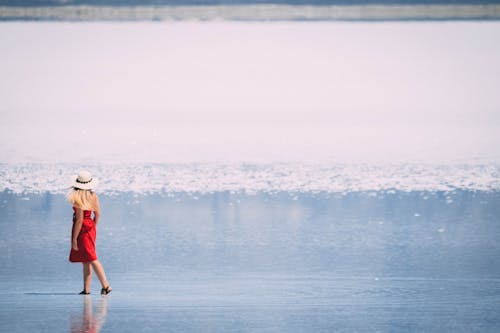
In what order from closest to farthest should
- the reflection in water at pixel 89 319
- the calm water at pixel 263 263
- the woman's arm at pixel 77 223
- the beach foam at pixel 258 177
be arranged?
1. the reflection in water at pixel 89 319
2. the calm water at pixel 263 263
3. the woman's arm at pixel 77 223
4. the beach foam at pixel 258 177

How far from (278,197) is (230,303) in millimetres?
6756

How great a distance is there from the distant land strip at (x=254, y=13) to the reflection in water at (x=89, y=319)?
622 cm

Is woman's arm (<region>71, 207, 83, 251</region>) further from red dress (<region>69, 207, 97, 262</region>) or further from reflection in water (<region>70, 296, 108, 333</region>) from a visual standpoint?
reflection in water (<region>70, 296, 108, 333</region>)

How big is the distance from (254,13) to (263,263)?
421 centimetres

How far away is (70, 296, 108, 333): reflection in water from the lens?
4207 mm

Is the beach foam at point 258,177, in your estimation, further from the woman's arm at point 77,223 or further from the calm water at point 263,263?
the woman's arm at point 77,223

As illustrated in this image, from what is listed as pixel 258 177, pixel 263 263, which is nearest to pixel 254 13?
pixel 258 177

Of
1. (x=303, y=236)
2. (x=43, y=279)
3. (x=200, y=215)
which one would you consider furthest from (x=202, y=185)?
(x=43, y=279)

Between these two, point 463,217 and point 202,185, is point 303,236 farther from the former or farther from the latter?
point 202,185

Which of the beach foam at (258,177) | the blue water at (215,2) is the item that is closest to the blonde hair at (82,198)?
the blue water at (215,2)

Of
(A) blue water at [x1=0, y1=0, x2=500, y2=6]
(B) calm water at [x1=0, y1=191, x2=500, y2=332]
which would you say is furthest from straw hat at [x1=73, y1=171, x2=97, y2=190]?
(A) blue water at [x1=0, y1=0, x2=500, y2=6]

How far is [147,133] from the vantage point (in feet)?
41.4

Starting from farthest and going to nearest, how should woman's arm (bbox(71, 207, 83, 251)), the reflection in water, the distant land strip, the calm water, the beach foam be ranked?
the beach foam, the distant land strip, woman's arm (bbox(71, 207, 83, 251)), the calm water, the reflection in water

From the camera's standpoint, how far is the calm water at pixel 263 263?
457 cm
